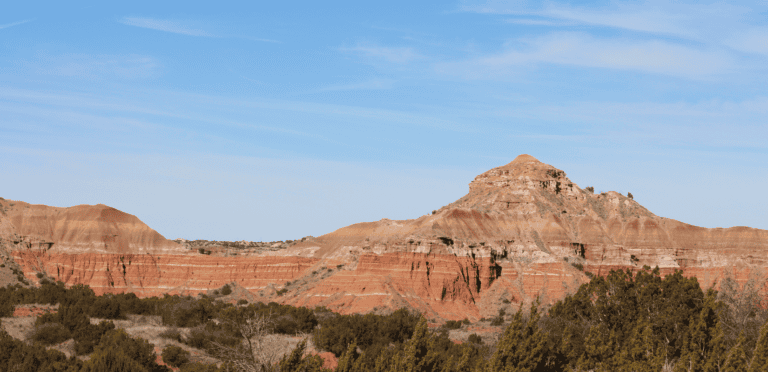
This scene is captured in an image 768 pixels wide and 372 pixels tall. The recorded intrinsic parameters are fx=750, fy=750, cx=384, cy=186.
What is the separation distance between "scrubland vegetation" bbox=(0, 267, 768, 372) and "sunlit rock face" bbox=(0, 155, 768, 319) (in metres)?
46.6

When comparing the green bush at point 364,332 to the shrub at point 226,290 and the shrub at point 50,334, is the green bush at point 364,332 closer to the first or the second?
the shrub at point 50,334

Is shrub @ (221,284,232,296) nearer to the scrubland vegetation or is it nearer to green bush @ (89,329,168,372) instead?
the scrubland vegetation

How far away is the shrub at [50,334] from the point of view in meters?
45.0

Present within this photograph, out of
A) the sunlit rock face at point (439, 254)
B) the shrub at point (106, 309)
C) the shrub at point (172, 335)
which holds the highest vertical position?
the sunlit rock face at point (439, 254)

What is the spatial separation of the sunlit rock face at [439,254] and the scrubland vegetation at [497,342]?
153 feet

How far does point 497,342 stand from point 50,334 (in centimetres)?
2679

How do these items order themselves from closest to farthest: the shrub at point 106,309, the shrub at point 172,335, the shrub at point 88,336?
the shrub at point 88,336
the shrub at point 172,335
the shrub at point 106,309

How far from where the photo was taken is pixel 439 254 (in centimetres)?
11112

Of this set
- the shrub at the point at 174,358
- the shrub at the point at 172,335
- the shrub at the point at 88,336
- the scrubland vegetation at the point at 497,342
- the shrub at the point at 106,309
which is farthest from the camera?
the shrub at the point at 106,309

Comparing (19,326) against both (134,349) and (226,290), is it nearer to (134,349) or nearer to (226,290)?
(134,349)

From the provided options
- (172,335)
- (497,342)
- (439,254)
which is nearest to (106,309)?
(172,335)

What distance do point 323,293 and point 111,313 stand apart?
48.6 m

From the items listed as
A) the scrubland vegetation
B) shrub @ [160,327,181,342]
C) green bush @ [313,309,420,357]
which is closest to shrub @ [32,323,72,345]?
the scrubland vegetation

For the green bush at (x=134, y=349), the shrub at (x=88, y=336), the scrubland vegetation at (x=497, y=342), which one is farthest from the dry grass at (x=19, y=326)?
the green bush at (x=134, y=349)
